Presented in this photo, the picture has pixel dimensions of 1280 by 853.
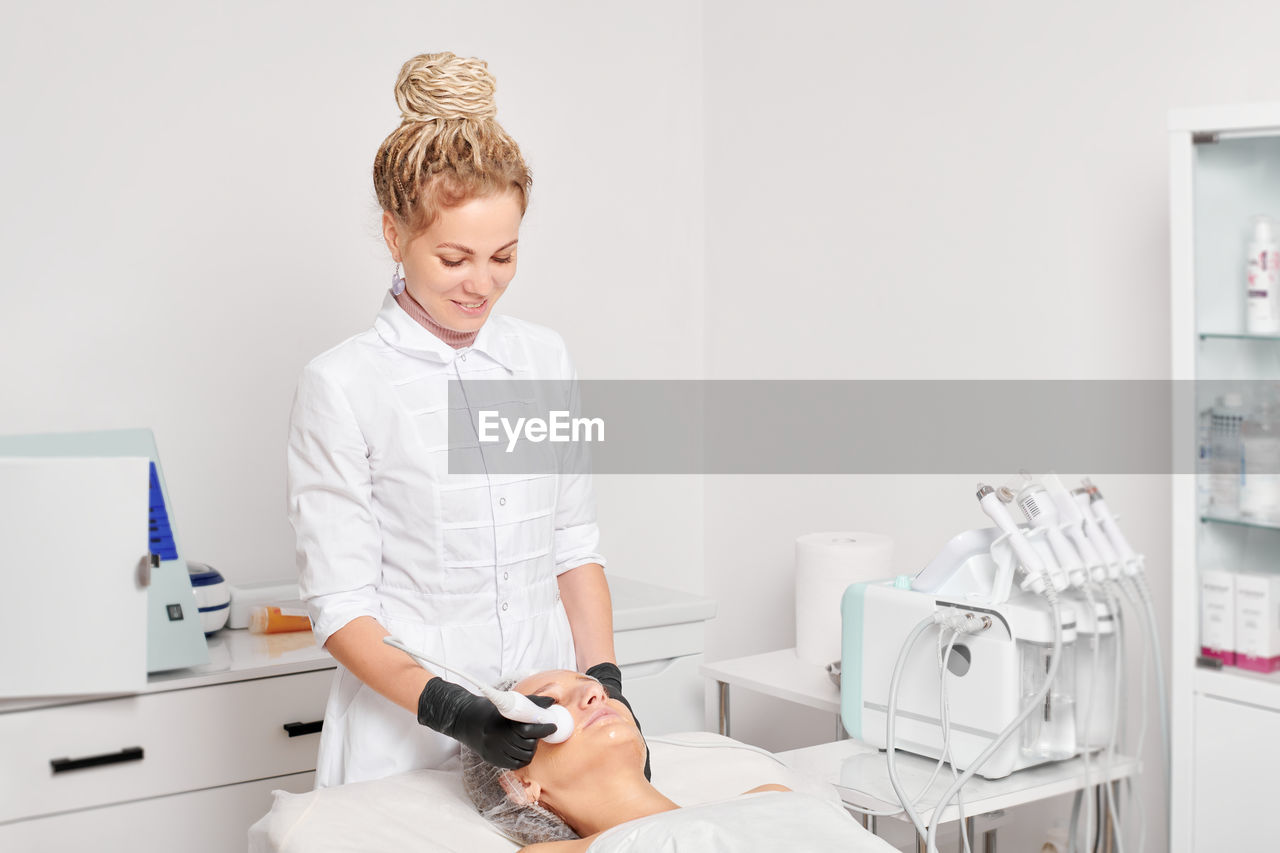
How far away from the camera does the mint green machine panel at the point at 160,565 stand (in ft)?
6.41

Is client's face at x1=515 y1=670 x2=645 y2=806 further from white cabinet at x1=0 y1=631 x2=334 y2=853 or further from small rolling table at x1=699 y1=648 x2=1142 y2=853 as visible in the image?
white cabinet at x1=0 y1=631 x2=334 y2=853

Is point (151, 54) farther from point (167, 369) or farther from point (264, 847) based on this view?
point (264, 847)

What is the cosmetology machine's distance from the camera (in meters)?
1.67

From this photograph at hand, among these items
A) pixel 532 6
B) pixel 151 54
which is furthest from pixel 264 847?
pixel 532 6

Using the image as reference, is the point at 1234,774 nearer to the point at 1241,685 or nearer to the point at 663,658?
the point at 1241,685

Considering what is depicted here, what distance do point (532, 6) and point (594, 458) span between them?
3.81 ft

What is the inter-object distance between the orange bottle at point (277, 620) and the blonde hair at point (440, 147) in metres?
1.09

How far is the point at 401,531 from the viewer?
1.46 metres

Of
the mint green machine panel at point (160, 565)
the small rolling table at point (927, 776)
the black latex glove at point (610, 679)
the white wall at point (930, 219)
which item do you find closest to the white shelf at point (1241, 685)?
the small rolling table at point (927, 776)

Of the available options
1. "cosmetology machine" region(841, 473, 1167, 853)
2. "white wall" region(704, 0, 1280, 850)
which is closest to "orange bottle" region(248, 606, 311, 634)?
"cosmetology machine" region(841, 473, 1167, 853)

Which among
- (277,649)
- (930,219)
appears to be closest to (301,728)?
(277,649)

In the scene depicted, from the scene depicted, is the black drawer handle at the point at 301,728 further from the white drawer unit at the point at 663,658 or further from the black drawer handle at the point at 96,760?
the white drawer unit at the point at 663,658

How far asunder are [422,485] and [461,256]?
29 cm

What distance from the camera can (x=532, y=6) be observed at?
2904mm
